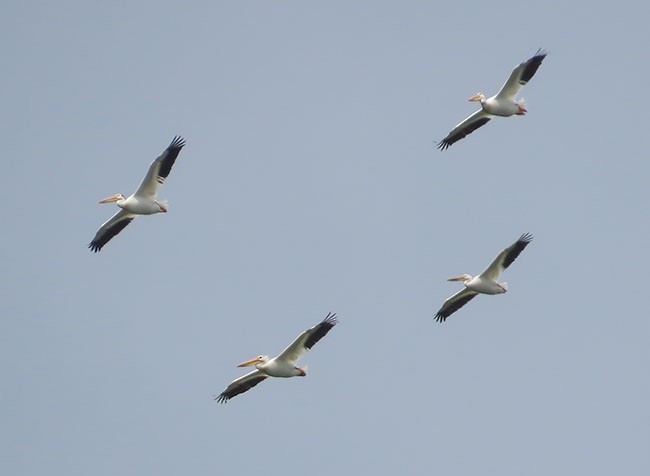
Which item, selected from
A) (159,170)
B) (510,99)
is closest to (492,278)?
(510,99)

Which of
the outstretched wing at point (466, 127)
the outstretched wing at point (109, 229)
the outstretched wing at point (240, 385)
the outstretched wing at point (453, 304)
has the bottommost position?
the outstretched wing at point (240, 385)

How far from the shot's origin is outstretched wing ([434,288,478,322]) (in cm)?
3020

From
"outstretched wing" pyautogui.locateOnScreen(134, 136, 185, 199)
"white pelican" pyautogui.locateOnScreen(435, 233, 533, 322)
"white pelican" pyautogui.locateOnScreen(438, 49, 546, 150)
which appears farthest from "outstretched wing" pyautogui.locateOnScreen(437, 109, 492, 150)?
"outstretched wing" pyautogui.locateOnScreen(134, 136, 185, 199)

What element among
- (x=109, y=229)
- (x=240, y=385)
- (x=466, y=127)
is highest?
(x=466, y=127)

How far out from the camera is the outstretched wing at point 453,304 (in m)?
30.2

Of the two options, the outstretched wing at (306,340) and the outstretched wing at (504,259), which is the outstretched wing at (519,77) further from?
the outstretched wing at (306,340)

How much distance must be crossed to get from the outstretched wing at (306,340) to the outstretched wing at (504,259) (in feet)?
13.3

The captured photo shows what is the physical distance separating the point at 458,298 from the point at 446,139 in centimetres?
389

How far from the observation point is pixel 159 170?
2817cm

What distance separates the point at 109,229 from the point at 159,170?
2.49 m

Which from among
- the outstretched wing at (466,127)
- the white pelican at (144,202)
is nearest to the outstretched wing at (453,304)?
the outstretched wing at (466,127)

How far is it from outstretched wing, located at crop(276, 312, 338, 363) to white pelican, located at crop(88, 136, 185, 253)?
4018 millimetres

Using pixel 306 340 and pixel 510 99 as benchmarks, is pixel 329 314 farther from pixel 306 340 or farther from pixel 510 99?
pixel 510 99

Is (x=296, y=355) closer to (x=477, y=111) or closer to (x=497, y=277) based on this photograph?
(x=497, y=277)
